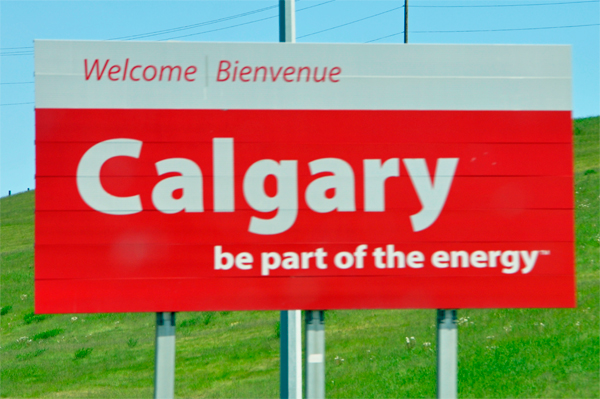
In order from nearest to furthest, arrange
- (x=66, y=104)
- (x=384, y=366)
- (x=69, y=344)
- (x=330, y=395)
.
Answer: (x=66, y=104) → (x=330, y=395) → (x=384, y=366) → (x=69, y=344)

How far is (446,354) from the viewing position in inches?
285

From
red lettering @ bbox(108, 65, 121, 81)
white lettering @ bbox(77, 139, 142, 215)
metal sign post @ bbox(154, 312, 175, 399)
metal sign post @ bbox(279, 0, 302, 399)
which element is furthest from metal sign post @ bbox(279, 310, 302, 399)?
red lettering @ bbox(108, 65, 121, 81)

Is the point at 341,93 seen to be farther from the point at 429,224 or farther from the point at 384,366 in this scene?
the point at 384,366

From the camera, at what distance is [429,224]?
7.08 metres

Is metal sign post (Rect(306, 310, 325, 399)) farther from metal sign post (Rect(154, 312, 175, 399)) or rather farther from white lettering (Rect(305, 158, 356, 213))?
metal sign post (Rect(154, 312, 175, 399))

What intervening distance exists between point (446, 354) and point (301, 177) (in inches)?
89.1

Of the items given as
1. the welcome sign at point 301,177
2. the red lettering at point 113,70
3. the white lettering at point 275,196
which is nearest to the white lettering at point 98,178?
the welcome sign at point 301,177

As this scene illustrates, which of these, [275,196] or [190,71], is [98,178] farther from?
[275,196]

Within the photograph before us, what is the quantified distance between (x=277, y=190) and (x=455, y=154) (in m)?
1.75

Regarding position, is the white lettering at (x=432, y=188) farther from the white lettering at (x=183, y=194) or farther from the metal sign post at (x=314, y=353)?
the white lettering at (x=183, y=194)

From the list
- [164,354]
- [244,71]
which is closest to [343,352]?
[164,354]

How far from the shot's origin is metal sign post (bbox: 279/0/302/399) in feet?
25.4

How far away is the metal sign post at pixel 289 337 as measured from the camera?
775cm

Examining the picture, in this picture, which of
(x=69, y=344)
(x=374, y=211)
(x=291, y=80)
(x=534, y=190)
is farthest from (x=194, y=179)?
(x=69, y=344)
